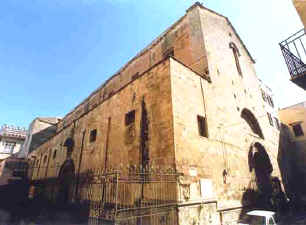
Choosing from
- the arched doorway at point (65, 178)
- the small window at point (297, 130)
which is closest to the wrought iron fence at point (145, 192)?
the arched doorway at point (65, 178)

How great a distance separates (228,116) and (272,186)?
19.1 ft

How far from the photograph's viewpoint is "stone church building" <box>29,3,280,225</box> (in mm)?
5570

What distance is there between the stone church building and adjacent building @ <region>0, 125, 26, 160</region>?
66.9ft

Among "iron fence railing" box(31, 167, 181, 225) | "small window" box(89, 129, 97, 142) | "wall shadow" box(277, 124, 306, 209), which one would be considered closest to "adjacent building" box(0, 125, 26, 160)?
"small window" box(89, 129, 97, 142)

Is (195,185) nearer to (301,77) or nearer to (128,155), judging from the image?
(128,155)

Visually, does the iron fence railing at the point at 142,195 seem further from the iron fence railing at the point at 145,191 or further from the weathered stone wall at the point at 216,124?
the weathered stone wall at the point at 216,124

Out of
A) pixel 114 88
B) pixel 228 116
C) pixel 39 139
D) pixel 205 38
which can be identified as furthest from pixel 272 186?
pixel 39 139

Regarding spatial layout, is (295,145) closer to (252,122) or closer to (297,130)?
(297,130)

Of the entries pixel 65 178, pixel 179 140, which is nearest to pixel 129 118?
pixel 179 140

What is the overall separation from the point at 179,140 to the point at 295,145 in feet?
63.1

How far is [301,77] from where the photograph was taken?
7.20 m

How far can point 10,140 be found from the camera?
29.4 metres

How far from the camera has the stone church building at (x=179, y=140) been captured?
18.3 ft

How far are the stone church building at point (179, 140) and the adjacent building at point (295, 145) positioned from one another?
3.75m
